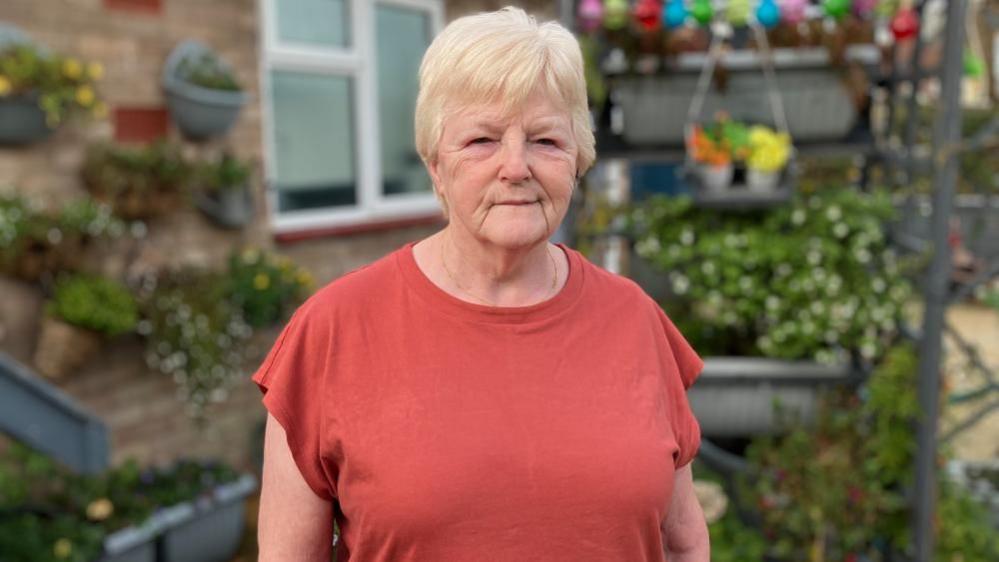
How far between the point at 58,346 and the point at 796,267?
2.78 meters

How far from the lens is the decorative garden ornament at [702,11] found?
3.16 meters

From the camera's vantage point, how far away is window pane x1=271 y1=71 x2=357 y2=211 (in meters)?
4.83

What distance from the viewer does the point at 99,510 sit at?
340cm

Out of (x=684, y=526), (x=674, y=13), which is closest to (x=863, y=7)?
(x=674, y=13)

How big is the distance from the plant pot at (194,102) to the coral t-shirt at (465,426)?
300 cm

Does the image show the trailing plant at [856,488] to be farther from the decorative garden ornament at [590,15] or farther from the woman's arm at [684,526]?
the woman's arm at [684,526]

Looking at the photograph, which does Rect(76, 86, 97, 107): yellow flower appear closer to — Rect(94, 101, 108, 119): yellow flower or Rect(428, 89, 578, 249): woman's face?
A: Rect(94, 101, 108, 119): yellow flower

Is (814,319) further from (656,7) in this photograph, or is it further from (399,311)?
(399,311)

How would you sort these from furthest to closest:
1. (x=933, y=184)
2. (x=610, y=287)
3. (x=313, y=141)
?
(x=313, y=141) → (x=933, y=184) → (x=610, y=287)

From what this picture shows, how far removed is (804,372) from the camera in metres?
3.38

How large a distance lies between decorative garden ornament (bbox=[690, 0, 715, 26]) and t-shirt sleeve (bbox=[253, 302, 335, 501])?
237 centimetres

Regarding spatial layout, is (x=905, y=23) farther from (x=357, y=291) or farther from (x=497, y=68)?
(x=357, y=291)

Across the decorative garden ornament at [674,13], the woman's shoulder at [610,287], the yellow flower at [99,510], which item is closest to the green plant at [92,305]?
the yellow flower at [99,510]

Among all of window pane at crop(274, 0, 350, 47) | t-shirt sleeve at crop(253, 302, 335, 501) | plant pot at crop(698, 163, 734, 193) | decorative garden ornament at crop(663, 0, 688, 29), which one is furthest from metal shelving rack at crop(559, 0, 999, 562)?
t-shirt sleeve at crop(253, 302, 335, 501)
